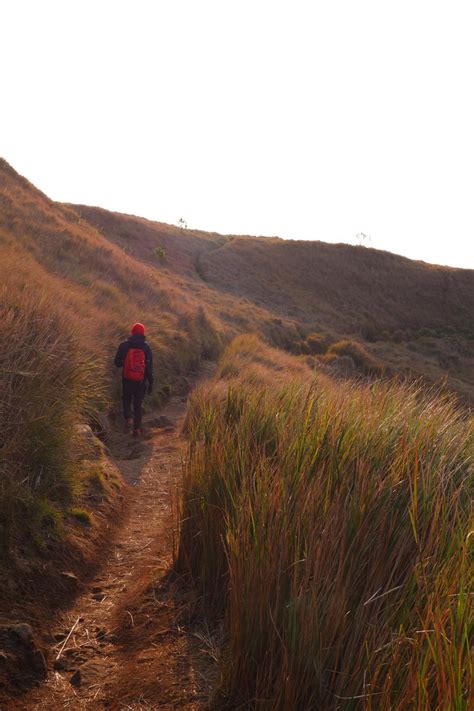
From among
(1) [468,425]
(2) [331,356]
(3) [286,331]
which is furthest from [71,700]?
(3) [286,331]

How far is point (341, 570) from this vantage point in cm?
A: 273

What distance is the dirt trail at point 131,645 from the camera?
3148 mm

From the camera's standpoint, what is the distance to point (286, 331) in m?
37.6

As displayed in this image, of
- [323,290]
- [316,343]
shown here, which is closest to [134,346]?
[316,343]

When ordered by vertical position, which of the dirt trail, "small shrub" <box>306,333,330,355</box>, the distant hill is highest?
the distant hill

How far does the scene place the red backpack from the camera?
1048 cm

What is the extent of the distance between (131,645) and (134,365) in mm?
7031

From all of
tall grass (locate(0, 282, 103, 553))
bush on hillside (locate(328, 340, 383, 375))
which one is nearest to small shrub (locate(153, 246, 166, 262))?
bush on hillside (locate(328, 340, 383, 375))

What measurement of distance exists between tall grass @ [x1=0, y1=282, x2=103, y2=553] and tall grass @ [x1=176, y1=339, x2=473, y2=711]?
1206 millimetres

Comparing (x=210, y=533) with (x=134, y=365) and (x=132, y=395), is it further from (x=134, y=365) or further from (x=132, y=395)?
(x=132, y=395)

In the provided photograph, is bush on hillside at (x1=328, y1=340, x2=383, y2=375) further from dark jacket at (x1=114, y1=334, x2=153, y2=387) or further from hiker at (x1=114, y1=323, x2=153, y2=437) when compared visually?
hiker at (x1=114, y1=323, x2=153, y2=437)

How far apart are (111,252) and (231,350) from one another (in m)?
8.37

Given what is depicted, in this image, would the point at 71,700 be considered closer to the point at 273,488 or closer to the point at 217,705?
the point at 217,705

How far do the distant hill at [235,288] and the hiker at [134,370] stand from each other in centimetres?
120
